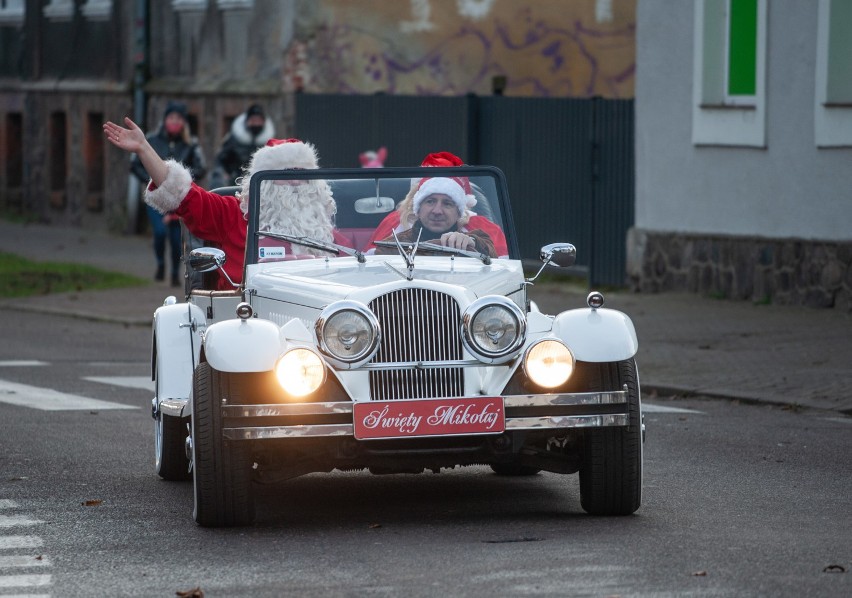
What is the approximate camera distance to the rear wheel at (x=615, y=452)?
8.02 m

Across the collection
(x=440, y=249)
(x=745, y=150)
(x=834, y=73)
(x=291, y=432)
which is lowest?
(x=291, y=432)

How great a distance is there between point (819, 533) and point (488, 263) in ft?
6.44

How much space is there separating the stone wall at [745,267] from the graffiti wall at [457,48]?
25.4ft

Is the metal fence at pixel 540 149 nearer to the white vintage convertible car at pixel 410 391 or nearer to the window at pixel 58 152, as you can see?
the window at pixel 58 152

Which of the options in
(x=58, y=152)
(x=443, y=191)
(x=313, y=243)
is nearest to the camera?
(x=313, y=243)

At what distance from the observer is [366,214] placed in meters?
8.98

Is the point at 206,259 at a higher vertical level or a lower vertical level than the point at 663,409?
higher

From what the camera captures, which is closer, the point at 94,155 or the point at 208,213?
the point at 208,213

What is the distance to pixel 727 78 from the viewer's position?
20219mm

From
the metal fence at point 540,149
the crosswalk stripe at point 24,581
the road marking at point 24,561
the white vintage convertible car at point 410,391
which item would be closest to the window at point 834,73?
the metal fence at point 540,149

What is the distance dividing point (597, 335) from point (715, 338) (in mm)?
9031

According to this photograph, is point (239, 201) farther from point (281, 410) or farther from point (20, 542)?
point (20, 542)

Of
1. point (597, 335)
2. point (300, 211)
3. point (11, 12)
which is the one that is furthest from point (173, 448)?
point (11, 12)

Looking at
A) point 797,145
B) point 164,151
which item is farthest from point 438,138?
point 797,145
